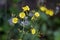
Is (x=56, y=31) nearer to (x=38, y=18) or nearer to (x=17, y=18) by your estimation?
(x=38, y=18)

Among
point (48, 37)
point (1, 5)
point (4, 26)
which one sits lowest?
point (48, 37)

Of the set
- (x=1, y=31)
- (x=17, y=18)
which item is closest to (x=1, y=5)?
(x=1, y=31)

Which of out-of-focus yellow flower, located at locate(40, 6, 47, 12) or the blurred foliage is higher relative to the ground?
out-of-focus yellow flower, located at locate(40, 6, 47, 12)

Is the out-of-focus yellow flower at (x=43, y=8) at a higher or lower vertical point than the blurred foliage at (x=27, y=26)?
higher

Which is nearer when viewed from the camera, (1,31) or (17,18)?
(1,31)

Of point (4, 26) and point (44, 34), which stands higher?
point (4, 26)

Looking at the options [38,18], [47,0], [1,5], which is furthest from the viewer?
[38,18]

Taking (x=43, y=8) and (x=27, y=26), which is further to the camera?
(x=27, y=26)

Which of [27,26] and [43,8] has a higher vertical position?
[43,8]

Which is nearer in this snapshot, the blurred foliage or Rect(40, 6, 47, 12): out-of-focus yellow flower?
the blurred foliage

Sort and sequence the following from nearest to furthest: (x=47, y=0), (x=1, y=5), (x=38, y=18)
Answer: (x=1, y=5) → (x=47, y=0) → (x=38, y=18)

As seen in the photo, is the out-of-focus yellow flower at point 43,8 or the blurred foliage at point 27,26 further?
the out-of-focus yellow flower at point 43,8
